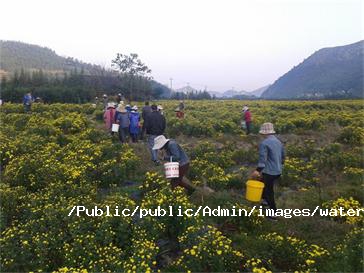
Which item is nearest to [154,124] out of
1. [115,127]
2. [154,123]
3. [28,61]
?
[154,123]

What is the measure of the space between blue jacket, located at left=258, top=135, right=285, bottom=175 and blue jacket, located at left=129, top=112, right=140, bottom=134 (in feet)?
24.0

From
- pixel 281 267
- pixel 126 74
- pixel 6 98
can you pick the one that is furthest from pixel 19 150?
pixel 126 74

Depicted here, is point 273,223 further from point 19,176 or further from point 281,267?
point 19,176

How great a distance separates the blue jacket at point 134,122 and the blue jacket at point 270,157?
7.30 m

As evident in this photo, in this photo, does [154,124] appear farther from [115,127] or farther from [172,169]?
[172,169]

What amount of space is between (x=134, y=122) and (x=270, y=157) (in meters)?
7.54

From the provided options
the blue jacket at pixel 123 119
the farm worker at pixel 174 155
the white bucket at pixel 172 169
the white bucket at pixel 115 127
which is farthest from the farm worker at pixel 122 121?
the white bucket at pixel 172 169

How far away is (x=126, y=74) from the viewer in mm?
62406

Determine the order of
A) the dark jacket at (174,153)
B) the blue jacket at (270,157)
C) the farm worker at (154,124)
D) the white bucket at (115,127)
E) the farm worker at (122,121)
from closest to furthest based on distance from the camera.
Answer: the blue jacket at (270,157) → the dark jacket at (174,153) → the farm worker at (154,124) → the farm worker at (122,121) → the white bucket at (115,127)

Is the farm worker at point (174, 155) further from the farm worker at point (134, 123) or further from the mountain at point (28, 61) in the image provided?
the mountain at point (28, 61)

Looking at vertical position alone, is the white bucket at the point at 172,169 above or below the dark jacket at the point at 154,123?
below

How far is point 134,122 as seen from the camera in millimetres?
13633

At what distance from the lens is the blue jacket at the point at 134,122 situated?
531 inches

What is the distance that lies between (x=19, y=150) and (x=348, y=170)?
10.2 m
